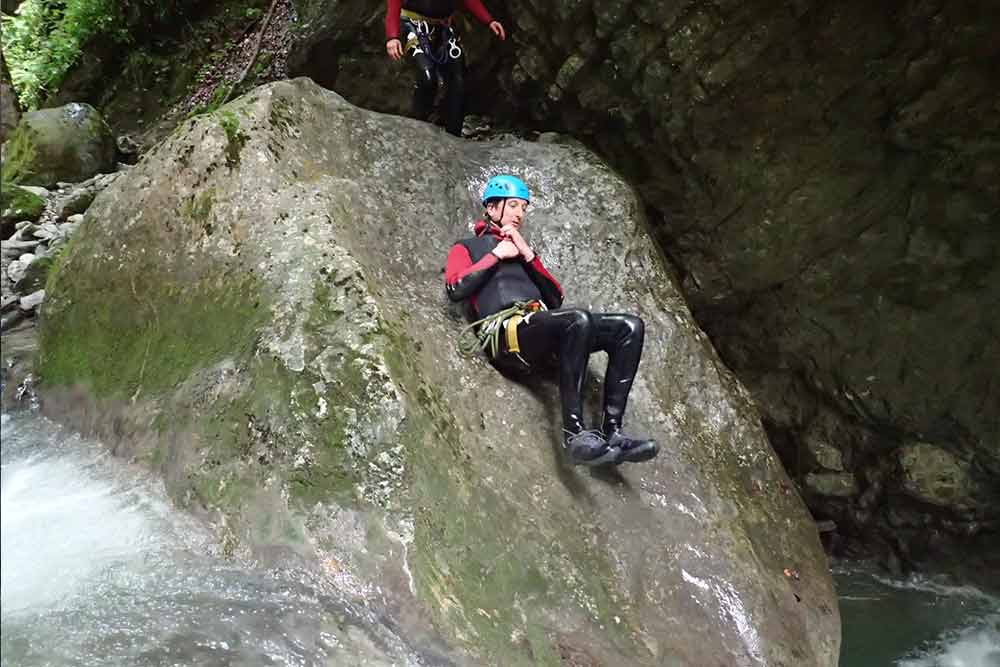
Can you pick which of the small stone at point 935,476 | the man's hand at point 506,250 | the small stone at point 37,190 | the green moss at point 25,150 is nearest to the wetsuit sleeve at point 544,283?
the man's hand at point 506,250

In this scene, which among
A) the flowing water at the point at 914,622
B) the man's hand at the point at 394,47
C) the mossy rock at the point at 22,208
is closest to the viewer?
the man's hand at the point at 394,47

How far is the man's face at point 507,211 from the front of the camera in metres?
5.16

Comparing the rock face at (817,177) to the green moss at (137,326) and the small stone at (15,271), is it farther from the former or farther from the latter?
the small stone at (15,271)

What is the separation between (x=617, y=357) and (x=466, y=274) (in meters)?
1.10

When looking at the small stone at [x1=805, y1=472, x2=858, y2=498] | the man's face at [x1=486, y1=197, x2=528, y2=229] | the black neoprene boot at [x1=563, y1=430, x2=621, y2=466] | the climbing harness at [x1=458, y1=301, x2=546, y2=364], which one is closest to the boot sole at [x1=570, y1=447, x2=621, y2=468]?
the black neoprene boot at [x1=563, y1=430, x2=621, y2=466]

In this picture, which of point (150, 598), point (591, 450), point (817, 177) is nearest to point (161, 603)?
point (150, 598)

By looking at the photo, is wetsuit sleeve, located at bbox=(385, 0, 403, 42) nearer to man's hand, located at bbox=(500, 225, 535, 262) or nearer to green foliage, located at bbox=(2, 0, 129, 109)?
man's hand, located at bbox=(500, 225, 535, 262)

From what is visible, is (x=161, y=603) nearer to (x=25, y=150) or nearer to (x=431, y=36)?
(x=431, y=36)

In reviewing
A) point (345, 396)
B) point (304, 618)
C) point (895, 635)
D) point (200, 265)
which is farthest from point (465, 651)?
point (895, 635)

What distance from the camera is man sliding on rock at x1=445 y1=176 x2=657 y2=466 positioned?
4441mm

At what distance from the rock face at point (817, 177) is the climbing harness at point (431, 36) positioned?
982mm

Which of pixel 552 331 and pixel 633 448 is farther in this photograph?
pixel 552 331

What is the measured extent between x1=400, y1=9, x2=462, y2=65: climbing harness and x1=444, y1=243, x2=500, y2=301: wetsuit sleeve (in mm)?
2352

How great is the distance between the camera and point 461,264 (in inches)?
194
